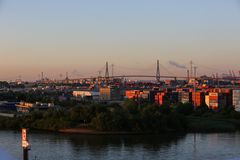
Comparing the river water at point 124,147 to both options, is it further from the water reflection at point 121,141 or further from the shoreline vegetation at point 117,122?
the shoreline vegetation at point 117,122

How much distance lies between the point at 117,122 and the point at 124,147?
1.93 meters

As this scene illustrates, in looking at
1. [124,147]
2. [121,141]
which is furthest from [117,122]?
[124,147]

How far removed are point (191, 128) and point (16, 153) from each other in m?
3.87

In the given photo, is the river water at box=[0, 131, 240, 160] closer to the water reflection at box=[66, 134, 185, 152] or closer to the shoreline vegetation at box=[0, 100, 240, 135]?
the water reflection at box=[66, 134, 185, 152]

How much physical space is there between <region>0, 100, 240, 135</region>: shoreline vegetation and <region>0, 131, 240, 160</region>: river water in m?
0.52

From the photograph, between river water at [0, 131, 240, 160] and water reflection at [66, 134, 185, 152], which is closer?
river water at [0, 131, 240, 160]

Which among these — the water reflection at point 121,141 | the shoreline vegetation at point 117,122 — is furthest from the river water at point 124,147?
the shoreline vegetation at point 117,122

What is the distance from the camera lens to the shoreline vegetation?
8266mm

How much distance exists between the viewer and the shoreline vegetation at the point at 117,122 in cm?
827

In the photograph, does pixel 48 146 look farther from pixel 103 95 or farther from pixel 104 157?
pixel 103 95

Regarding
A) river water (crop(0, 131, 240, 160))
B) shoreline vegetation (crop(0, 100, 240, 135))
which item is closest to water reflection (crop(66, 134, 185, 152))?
river water (crop(0, 131, 240, 160))

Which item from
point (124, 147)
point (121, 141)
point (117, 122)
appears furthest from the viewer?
point (117, 122)

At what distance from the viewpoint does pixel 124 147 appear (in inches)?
249

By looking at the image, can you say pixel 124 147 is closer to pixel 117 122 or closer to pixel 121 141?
pixel 121 141
